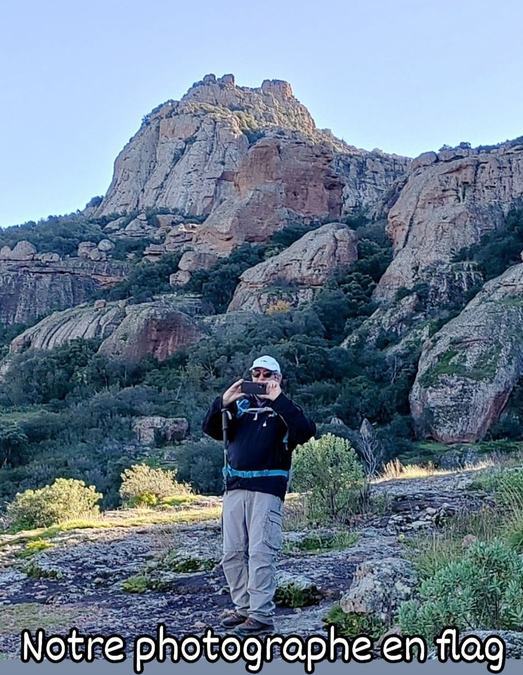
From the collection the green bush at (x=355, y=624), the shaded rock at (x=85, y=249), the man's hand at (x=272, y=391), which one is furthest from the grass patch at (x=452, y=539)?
the shaded rock at (x=85, y=249)

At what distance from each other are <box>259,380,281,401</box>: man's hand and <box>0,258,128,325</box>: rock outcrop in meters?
55.5

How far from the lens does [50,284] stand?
61312mm

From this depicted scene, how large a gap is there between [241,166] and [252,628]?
5923 cm

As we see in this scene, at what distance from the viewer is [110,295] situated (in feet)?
177

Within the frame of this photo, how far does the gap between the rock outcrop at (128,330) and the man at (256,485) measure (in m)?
34.2

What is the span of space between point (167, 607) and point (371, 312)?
35294 mm

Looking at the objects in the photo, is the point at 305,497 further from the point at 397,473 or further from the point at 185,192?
the point at 185,192

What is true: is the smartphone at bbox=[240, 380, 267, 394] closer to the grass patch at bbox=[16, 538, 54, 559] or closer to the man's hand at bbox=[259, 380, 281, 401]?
the man's hand at bbox=[259, 380, 281, 401]

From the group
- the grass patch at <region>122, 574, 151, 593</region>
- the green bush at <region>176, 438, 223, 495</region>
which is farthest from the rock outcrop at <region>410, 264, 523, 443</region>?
the grass patch at <region>122, 574, 151, 593</region>

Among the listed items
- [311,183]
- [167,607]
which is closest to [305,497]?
[167,607]

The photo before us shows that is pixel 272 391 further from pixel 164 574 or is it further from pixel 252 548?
pixel 164 574

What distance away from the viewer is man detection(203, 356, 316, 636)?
16.2 ft

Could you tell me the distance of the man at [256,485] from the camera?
4938 mm

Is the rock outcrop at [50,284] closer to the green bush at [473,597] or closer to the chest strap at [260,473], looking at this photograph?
the chest strap at [260,473]
